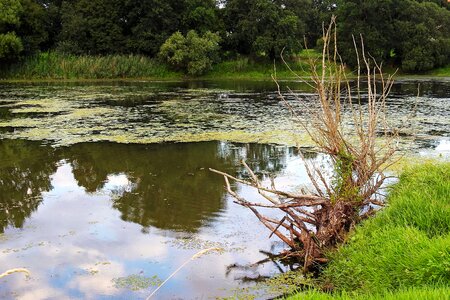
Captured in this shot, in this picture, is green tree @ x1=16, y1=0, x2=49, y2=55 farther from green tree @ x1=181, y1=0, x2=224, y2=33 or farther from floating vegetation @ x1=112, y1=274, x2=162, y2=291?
floating vegetation @ x1=112, y1=274, x2=162, y2=291

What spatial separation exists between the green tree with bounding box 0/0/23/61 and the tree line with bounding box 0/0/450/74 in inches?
3.9

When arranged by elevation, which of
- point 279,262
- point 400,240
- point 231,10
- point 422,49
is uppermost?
point 231,10

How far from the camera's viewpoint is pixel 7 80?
3319 cm

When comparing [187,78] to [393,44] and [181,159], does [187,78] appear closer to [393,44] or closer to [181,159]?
[393,44]

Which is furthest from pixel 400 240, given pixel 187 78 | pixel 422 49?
pixel 422 49

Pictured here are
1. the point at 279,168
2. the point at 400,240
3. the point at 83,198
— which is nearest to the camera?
the point at 400,240

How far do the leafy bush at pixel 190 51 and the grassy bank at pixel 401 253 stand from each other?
3067 cm

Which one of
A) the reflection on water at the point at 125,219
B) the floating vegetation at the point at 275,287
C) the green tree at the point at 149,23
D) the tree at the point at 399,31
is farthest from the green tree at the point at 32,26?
the floating vegetation at the point at 275,287

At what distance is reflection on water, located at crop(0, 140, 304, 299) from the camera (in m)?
5.21

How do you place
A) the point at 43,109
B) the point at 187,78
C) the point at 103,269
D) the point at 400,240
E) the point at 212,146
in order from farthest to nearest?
the point at 187,78 < the point at 43,109 < the point at 212,146 < the point at 103,269 < the point at 400,240

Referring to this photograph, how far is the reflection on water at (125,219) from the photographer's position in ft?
17.1

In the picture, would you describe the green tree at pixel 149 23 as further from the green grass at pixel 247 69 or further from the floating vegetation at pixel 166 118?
the floating vegetation at pixel 166 118

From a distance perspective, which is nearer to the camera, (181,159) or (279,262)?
(279,262)

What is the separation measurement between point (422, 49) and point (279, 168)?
1239 inches
